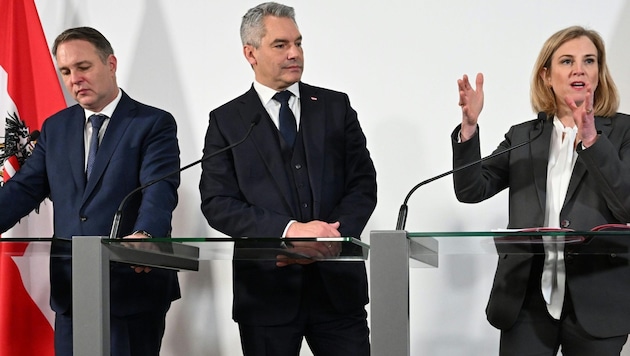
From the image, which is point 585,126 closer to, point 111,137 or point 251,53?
point 251,53

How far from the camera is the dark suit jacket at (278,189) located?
9.68 feet

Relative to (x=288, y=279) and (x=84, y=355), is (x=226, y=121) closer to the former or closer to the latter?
(x=288, y=279)

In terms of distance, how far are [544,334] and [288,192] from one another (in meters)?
0.96

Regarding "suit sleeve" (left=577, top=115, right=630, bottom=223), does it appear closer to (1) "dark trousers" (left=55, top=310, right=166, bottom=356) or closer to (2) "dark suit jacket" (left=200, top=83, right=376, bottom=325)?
(2) "dark suit jacket" (left=200, top=83, right=376, bottom=325)

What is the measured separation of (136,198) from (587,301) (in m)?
1.57

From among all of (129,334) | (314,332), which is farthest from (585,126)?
(129,334)

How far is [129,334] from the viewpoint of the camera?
2939mm

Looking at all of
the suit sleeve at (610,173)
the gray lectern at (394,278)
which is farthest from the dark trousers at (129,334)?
the suit sleeve at (610,173)

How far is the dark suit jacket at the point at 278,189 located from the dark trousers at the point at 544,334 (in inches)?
21.6

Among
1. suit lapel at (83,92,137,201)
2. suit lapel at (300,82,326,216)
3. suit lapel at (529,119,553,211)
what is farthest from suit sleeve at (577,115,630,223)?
→ suit lapel at (83,92,137,201)

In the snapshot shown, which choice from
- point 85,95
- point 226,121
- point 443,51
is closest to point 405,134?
point 443,51

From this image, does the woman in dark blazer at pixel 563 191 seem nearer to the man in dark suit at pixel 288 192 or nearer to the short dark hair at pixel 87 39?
the man in dark suit at pixel 288 192

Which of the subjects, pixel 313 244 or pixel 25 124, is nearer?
pixel 313 244

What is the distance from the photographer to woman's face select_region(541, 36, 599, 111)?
3047 millimetres
